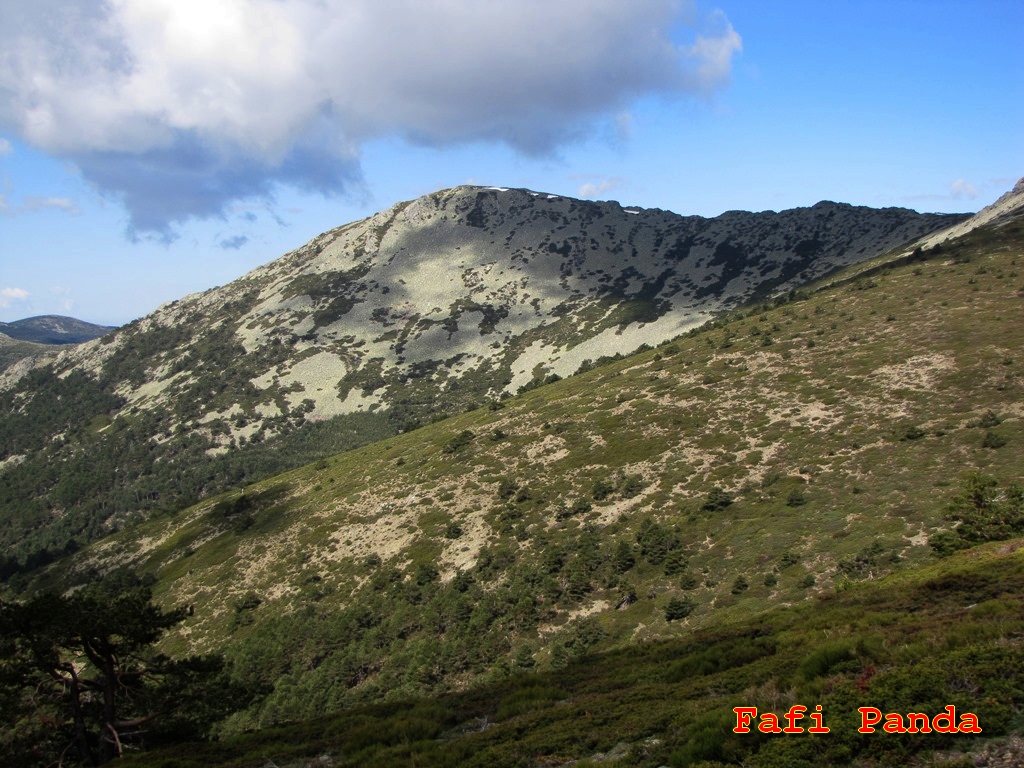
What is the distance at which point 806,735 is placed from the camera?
11.5m

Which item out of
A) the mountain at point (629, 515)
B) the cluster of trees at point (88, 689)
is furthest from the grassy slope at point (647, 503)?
the cluster of trees at point (88, 689)

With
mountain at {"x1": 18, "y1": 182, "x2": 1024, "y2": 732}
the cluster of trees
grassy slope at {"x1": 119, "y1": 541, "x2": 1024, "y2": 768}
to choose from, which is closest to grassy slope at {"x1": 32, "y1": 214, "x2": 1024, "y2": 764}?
mountain at {"x1": 18, "y1": 182, "x2": 1024, "y2": 732}

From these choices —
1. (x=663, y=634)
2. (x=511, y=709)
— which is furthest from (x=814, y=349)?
(x=511, y=709)

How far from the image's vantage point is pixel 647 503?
2400 inches

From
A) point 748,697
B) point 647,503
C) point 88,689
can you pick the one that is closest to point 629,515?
point 647,503

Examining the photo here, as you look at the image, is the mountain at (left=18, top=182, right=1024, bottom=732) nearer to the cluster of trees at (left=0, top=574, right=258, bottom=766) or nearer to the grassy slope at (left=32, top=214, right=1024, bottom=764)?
the grassy slope at (left=32, top=214, right=1024, bottom=764)

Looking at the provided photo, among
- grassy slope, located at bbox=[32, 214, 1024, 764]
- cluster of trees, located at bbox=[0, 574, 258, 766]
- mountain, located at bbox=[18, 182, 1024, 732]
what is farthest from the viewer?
grassy slope, located at bbox=[32, 214, 1024, 764]

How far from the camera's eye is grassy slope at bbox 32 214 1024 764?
46.2m

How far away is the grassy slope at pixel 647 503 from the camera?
4625 cm

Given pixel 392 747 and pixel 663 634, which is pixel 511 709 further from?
pixel 663 634

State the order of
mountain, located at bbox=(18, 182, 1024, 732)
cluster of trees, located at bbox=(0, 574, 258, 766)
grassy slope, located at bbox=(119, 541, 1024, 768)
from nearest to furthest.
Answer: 1. grassy slope, located at bbox=(119, 541, 1024, 768)
2. cluster of trees, located at bbox=(0, 574, 258, 766)
3. mountain, located at bbox=(18, 182, 1024, 732)

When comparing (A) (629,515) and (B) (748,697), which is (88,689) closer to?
(B) (748,697)

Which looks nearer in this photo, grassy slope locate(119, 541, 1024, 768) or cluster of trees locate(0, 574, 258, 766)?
grassy slope locate(119, 541, 1024, 768)

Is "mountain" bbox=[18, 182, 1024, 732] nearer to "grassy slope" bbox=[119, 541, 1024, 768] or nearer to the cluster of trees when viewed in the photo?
"grassy slope" bbox=[119, 541, 1024, 768]
